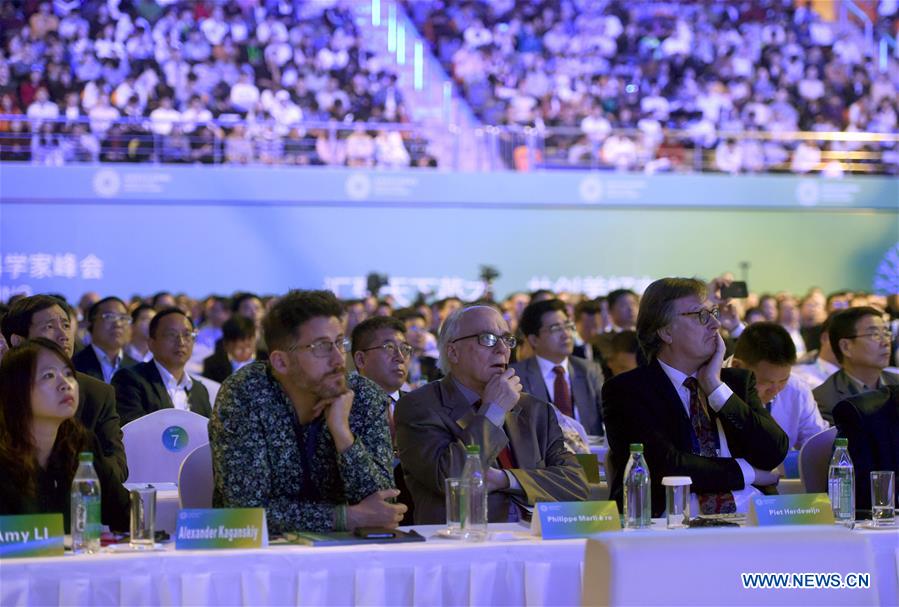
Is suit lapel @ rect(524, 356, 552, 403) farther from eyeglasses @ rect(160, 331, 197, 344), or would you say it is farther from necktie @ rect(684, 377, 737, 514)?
necktie @ rect(684, 377, 737, 514)

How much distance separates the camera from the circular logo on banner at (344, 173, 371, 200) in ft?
48.2

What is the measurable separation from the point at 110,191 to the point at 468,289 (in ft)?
14.8

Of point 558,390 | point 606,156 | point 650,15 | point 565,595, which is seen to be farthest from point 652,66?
point 565,595

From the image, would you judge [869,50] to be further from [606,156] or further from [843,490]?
[843,490]

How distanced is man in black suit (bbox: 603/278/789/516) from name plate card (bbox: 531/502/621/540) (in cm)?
64

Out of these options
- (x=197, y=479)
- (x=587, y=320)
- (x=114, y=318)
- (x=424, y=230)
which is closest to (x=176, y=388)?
Answer: (x=114, y=318)

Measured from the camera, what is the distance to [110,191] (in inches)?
564

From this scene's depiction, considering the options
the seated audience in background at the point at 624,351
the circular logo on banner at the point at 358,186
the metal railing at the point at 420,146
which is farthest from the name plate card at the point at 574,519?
the circular logo on banner at the point at 358,186

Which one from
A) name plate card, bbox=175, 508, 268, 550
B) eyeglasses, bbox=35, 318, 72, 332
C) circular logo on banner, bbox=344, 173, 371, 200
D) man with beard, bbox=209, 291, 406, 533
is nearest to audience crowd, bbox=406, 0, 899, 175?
circular logo on banner, bbox=344, 173, 371, 200

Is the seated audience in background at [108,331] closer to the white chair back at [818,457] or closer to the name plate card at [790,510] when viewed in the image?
the white chair back at [818,457]

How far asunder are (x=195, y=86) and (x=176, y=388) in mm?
10424

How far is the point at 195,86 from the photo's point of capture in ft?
50.3

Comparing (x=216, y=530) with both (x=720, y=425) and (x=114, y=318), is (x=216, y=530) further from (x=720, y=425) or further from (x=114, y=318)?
(x=114, y=318)

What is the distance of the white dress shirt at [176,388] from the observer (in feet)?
18.2
